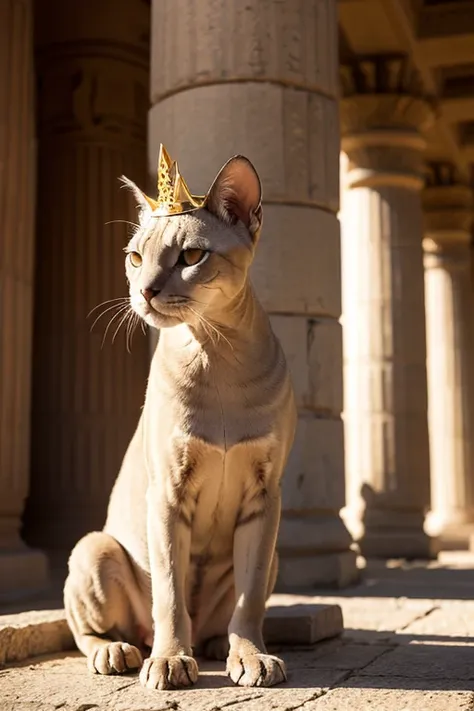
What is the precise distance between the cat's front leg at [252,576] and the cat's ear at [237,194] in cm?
108

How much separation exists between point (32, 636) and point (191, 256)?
206 centimetres

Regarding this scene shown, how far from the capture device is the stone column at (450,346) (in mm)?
17312

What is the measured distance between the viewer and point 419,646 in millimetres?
4945

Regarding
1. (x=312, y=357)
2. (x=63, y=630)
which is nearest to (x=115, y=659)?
(x=63, y=630)

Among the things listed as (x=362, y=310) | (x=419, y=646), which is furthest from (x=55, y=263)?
(x=419, y=646)

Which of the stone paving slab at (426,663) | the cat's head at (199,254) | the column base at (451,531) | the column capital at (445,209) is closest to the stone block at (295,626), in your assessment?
the stone paving slab at (426,663)

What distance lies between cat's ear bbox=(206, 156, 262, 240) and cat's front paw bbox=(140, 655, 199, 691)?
5.45ft

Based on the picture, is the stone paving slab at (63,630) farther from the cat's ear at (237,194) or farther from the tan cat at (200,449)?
the cat's ear at (237,194)

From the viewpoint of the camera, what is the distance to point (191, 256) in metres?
3.81

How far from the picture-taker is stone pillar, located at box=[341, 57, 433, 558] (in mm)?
12000

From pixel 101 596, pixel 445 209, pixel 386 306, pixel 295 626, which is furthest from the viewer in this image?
pixel 445 209

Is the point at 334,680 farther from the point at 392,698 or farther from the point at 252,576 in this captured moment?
the point at 252,576

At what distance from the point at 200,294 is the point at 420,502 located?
8.71 m

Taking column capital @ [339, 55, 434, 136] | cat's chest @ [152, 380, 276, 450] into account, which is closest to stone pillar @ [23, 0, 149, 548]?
column capital @ [339, 55, 434, 136]
